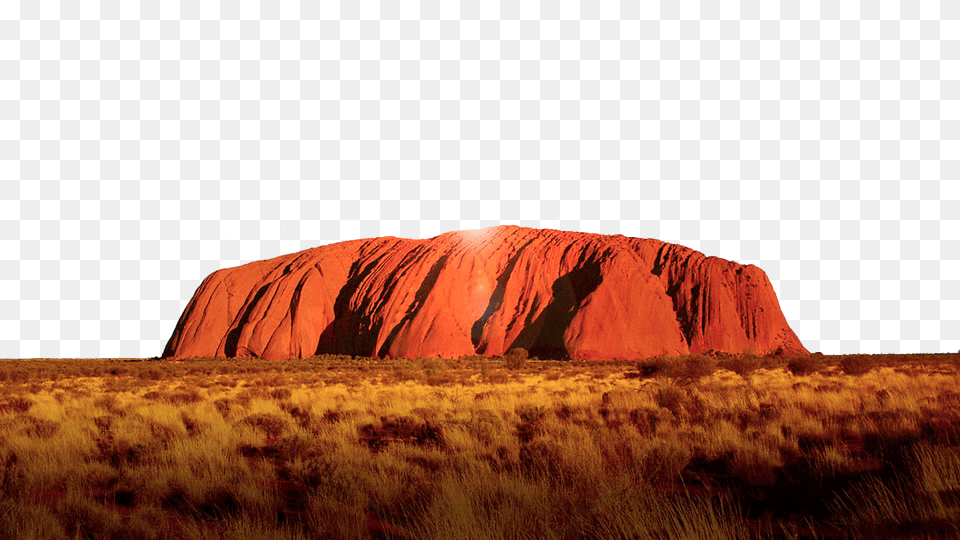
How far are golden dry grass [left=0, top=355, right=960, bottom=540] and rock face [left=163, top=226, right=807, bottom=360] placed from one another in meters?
39.2

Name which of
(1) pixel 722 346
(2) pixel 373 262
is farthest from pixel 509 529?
(2) pixel 373 262

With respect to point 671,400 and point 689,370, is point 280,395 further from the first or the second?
point 689,370

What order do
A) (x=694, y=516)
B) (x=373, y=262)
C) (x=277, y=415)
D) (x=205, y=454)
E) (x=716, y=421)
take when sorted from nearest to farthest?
(x=694, y=516)
(x=205, y=454)
(x=716, y=421)
(x=277, y=415)
(x=373, y=262)

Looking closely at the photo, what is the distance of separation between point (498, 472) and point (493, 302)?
165ft

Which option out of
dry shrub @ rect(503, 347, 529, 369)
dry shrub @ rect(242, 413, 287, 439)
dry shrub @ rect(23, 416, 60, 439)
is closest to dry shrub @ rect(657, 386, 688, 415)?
dry shrub @ rect(242, 413, 287, 439)

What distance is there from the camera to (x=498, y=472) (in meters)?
6.77

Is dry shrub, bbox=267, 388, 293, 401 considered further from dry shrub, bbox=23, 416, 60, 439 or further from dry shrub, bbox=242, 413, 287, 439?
dry shrub, bbox=23, 416, 60, 439

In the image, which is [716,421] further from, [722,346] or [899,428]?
[722,346]

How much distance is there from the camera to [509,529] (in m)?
4.55

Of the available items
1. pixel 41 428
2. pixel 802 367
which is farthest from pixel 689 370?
pixel 41 428

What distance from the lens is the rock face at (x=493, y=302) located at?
52906 mm

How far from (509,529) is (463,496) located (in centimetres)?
94

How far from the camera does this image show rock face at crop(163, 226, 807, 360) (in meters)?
52.9

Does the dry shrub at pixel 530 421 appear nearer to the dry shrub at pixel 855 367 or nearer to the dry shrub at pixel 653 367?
the dry shrub at pixel 653 367
